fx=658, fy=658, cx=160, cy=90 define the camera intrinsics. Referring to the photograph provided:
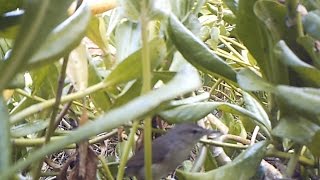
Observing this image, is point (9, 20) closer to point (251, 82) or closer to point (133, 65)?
point (133, 65)

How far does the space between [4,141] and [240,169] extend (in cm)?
28

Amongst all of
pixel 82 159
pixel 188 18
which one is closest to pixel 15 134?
pixel 82 159

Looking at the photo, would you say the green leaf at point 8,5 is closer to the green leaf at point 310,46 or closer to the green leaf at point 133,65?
the green leaf at point 133,65

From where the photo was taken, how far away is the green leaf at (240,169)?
0.55 metres

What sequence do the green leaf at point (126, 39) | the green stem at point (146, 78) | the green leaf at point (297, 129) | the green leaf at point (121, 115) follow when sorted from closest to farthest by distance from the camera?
the green leaf at point (121, 115), the green stem at point (146, 78), the green leaf at point (297, 129), the green leaf at point (126, 39)

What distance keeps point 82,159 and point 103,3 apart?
6.6 inches

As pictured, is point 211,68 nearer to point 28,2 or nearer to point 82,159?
point 82,159

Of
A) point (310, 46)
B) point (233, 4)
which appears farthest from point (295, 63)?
point (233, 4)

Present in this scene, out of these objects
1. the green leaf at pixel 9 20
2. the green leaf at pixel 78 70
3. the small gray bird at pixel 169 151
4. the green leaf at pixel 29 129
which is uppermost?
the green leaf at pixel 9 20

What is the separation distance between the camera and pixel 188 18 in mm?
691

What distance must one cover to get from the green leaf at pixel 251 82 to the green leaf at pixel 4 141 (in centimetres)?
23

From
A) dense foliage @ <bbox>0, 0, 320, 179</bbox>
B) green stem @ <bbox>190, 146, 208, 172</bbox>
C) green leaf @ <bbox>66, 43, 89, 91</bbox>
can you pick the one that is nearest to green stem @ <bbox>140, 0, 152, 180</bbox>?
dense foliage @ <bbox>0, 0, 320, 179</bbox>

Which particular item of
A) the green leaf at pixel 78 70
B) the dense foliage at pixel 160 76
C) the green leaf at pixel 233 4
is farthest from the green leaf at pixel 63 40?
the green leaf at pixel 233 4

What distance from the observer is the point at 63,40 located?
1.32 ft
